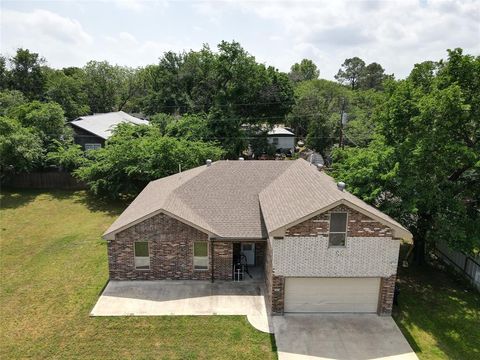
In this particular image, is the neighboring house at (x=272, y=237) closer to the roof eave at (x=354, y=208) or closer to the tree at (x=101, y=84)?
the roof eave at (x=354, y=208)

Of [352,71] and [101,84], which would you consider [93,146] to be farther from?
[352,71]

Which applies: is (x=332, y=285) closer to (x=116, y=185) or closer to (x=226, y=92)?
(x=116, y=185)

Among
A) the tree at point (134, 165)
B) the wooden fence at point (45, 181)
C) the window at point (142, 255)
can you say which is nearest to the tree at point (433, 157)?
the window at point (142, 255)

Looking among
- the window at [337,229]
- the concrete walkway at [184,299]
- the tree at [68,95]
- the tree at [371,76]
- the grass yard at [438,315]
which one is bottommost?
the grass yard at [438,315]

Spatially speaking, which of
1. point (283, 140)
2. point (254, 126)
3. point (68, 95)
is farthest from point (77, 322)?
point (68, 95)

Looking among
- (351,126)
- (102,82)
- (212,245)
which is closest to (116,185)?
(212,245)

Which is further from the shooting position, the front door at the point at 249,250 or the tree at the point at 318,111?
the tree at the point at 318,111
